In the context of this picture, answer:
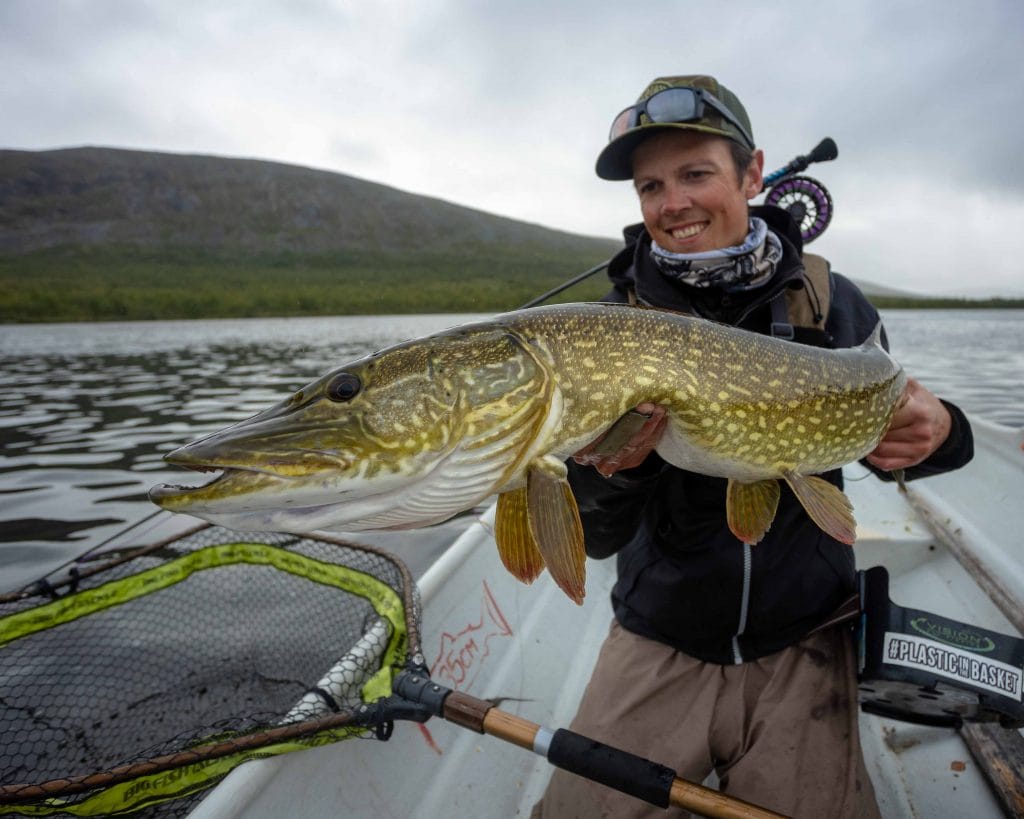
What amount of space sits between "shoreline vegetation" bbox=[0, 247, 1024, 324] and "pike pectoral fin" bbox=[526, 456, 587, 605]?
16.3 metres

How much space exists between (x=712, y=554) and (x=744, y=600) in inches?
6.3

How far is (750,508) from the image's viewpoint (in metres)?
1.64

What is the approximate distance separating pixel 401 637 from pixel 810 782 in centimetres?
122

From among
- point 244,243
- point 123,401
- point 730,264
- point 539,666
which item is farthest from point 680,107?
point 244,243

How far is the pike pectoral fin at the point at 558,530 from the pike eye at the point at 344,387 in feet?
1.48

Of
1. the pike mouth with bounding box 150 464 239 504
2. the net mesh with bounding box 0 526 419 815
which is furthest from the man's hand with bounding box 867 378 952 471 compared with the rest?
the pike mouth with bounding box 150 464 239 504

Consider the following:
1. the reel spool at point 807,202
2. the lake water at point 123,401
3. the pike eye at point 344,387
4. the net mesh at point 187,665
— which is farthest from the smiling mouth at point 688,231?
the lake water at point 123,401

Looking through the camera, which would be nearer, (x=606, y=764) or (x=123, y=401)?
(x=606, y=764)

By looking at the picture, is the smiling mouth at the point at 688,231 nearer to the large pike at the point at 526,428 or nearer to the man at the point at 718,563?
the man at the point at 718,563

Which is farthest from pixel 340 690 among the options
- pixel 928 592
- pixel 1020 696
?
pixel 928 592

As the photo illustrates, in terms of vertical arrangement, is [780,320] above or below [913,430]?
above

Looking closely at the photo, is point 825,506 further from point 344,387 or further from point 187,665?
point 187,665

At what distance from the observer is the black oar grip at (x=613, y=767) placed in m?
1.26

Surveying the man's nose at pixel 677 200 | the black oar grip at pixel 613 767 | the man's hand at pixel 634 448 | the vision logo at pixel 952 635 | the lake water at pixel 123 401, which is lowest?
the lake water at pixel 123 401
